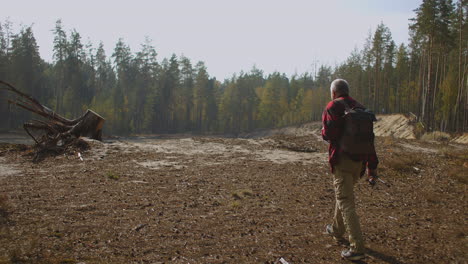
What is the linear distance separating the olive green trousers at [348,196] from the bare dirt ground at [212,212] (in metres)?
0.40

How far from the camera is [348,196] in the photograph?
3996 mm

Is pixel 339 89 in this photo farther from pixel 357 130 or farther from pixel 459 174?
pixel 459 174

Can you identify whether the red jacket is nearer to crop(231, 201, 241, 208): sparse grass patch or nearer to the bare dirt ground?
the bare dirt ground

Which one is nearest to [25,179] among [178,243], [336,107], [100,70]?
[178,243]

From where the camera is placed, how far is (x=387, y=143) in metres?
18.5

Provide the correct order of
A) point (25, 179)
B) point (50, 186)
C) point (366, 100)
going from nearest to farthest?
point (50, 186) → point (25, 179) → point (366, 100)

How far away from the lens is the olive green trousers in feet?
12.6

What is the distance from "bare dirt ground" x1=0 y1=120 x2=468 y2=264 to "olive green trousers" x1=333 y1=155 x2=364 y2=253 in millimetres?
402

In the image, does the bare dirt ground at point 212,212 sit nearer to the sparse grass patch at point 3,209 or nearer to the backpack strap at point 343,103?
the sparse grass patch at point 3,209

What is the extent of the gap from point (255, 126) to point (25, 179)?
220ft

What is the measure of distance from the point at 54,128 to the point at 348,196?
14.8 m

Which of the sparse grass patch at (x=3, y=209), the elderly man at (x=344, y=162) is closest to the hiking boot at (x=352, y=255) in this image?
the elderly man at (x=344, y=162)

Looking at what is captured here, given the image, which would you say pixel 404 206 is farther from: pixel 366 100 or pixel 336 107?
pixel 366 100

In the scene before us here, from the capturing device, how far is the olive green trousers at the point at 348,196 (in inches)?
151
